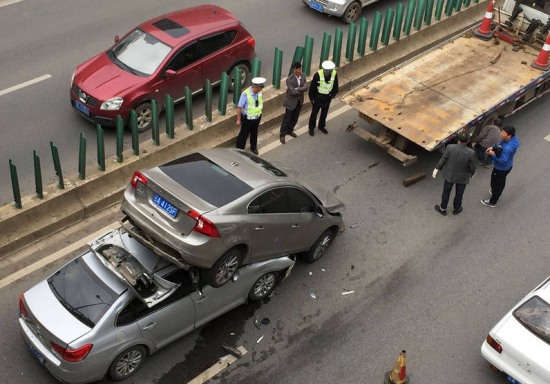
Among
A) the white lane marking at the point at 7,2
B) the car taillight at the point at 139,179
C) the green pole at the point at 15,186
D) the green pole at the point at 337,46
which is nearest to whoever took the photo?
the car taillight at the point at 139,179

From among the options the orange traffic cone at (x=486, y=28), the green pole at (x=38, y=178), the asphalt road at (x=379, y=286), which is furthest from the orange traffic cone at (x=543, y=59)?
the green pole at (x=38, y=178)

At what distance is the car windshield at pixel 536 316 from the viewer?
26.9ft

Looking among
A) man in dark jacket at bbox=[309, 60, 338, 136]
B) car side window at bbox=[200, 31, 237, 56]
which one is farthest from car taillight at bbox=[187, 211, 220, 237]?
car side window at bbox=[200, 31, 237, 56]

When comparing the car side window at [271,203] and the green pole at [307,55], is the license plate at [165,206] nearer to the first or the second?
the car side window at [271,203]

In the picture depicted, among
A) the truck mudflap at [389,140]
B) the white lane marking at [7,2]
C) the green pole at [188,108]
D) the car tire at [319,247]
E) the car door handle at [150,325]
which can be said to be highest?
the green pole at [188,108]

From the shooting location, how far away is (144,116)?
12406mm

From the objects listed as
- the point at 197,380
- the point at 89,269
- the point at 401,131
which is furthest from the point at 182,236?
the point at 401,131

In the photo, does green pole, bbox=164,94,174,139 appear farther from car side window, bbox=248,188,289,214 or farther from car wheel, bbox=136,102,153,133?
car side window, bbox=248,188,289,214

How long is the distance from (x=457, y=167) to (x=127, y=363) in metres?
6.06

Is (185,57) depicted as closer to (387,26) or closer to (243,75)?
(243,75)

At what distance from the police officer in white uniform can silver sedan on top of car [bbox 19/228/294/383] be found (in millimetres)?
3726

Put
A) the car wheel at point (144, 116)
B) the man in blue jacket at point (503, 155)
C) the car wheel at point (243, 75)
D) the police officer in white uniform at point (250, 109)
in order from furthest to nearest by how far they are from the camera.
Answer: the car wheel at point (243, 75)
the car wheel at point (144, 116)
the police officer in white uniform at point (250, 109)
the man in blue jacket at point (503, 155)

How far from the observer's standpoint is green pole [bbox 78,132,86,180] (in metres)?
10.2

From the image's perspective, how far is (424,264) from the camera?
1045 centimetres
